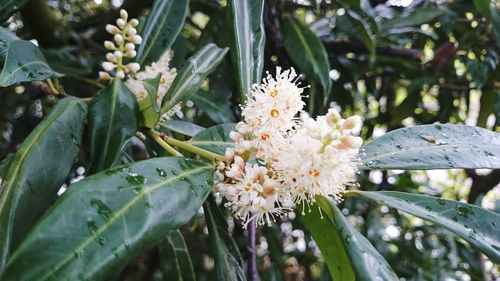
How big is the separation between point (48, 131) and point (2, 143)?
121 centimetres

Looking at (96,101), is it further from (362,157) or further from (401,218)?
(401,218)

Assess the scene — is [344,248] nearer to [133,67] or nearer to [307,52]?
[133,67]

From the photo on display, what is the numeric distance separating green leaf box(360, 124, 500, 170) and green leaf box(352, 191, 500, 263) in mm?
51

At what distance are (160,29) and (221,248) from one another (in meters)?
0.48

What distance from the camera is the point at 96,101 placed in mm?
816

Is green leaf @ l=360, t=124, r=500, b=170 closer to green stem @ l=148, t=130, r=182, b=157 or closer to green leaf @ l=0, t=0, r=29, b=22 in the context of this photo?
green stem @ l=148, t=130, r=182, b=157

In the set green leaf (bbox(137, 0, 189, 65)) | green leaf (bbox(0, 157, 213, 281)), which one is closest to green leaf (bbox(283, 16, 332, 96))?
green leaf (bbox(137, 0, 189, 65))

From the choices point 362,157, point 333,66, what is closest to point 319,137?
point 362,157

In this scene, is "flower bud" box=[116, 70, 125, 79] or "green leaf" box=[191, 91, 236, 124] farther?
"green leaf" box=[191, 91, 236, 124]

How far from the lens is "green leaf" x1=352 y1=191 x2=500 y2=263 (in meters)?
0.67

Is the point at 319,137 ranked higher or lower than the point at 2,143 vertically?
higher

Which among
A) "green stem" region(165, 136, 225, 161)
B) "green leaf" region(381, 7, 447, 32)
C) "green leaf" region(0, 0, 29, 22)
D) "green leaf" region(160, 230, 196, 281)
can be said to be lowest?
"green leaf" region(160, 230, 196, 281)

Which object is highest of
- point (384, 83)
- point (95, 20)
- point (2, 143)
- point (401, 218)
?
point (384, 83)

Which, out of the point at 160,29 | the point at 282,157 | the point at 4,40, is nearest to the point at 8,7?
the point at 4,40
